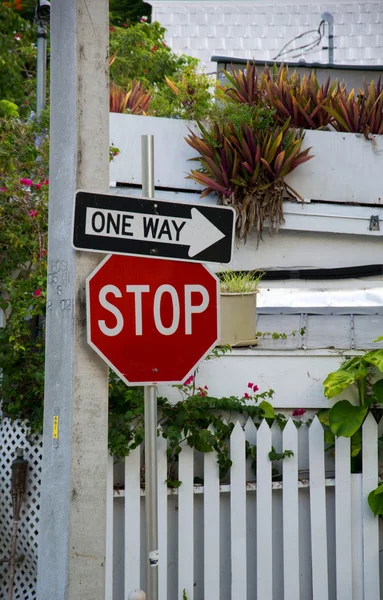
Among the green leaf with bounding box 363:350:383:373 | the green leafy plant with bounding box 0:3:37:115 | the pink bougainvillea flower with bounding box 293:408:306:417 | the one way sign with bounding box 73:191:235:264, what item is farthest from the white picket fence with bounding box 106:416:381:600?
the green leafy plant with bounding box 0:3:37:115

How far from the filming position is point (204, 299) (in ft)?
13.1

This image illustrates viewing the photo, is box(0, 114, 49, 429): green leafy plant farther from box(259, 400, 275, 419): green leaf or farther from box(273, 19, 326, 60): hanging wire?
box(273, 19, 326, 60): hanging wire

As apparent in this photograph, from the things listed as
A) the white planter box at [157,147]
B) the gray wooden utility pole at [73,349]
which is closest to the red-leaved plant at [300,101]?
the white planter box at [157,147]

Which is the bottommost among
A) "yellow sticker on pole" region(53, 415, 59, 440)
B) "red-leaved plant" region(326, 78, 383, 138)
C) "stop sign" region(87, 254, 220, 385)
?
"yellow sticker on pole" region(53, 415, 59, 440)

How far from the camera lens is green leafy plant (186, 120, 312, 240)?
757 cm

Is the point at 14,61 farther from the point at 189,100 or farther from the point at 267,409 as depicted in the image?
the point at 267,409

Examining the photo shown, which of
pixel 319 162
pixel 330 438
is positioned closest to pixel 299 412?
pixel 330 438

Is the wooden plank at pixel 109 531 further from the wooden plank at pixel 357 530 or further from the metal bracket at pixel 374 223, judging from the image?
the metal bracket at pixel 374 223

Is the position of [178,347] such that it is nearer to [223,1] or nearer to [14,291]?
[14,291]

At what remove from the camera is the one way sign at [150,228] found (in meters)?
3.81

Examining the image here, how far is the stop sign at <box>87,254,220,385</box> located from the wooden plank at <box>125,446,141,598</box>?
6.05 ft

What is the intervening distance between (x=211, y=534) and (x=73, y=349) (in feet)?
7.56

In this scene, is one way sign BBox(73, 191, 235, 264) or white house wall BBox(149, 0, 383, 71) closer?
one way sign BBox(73, 191, 235, 264)

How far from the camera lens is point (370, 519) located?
5742 millimetres
